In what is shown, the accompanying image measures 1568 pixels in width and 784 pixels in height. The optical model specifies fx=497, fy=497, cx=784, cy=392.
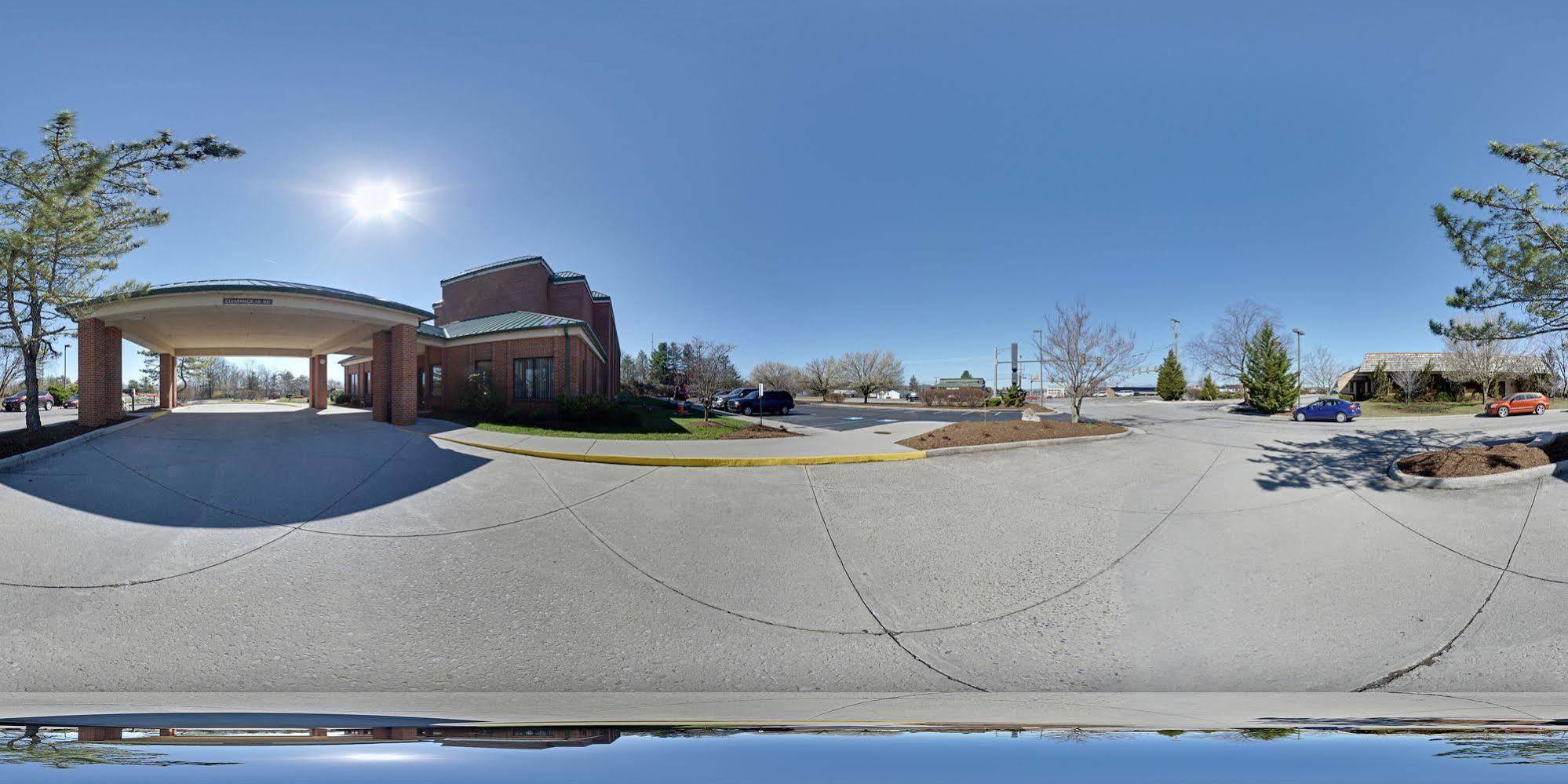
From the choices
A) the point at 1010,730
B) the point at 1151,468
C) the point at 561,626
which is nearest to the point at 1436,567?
the point at 1151,468

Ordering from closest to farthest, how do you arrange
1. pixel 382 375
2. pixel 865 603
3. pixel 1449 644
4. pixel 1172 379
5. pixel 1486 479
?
pixel 1449 644 → pixel 865 603 → pixel 1486 479 → pixel 382 375 → pixel 1172 379

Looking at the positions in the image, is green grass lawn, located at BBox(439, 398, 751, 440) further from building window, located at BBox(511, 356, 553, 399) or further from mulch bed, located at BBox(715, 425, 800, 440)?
building window, located at BBox(511, 356, 553, 399)

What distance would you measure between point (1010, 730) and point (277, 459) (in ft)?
31.5

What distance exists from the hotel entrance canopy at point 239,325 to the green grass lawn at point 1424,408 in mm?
35091

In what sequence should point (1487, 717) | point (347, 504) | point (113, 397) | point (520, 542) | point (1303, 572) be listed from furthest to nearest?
point (113, 397)
point (347, 504)
point (520, 542)
point (1303, 572)
point (1487, 717)

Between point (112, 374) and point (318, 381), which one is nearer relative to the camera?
point (112, 374)

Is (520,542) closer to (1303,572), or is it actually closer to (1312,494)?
(1303,572)

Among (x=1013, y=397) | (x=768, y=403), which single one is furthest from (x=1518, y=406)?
(x=768, y=403)

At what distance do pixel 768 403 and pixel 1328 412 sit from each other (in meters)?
22.1

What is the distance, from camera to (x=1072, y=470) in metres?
7.29

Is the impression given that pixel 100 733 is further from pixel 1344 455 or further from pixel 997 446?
pixel 1344 455

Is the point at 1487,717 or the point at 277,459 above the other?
the point at 277,459

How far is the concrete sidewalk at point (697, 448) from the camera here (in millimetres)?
7688

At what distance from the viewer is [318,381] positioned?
19.7 meters
